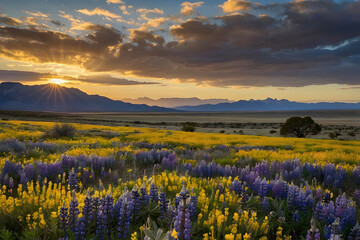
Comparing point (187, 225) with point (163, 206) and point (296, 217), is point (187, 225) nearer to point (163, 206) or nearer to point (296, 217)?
point (163, 206)

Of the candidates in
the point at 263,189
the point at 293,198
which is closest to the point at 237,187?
the point at 263,189

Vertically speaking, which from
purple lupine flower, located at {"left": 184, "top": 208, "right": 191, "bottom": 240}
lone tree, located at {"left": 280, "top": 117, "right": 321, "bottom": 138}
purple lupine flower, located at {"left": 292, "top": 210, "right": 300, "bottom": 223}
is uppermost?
purple lupine flower, located at {"left": 184, "top": 208, "right": 191, "bottom": 240}

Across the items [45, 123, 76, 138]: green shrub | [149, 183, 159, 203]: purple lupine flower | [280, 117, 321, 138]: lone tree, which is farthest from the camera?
[280, 117, 321, 138]: lone tree

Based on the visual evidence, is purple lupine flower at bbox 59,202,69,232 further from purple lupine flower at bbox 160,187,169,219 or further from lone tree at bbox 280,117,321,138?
lone tree at bbox 280,117,321,138

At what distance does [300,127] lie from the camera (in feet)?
149

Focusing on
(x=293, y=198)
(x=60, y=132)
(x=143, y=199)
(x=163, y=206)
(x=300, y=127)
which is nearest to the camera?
(x=163, y=206)

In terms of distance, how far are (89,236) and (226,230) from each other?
1528mm

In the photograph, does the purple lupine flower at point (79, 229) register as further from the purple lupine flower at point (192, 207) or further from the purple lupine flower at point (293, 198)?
the purple lupine flower at point (293, 198)

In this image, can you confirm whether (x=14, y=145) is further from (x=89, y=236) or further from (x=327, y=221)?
(x=327, y=221)

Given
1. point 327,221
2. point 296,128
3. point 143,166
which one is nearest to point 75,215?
point 327,221

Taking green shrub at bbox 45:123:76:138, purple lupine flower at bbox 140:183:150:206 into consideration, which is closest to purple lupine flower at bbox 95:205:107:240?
purple lupine flower at bbox 140:183:150:206

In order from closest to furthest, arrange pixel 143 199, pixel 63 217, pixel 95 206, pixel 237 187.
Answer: pixel 63 217, pixel 95 206, pixel 143 199, pixel 237 187

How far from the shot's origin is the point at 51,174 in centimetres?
582

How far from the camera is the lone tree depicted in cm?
4456
